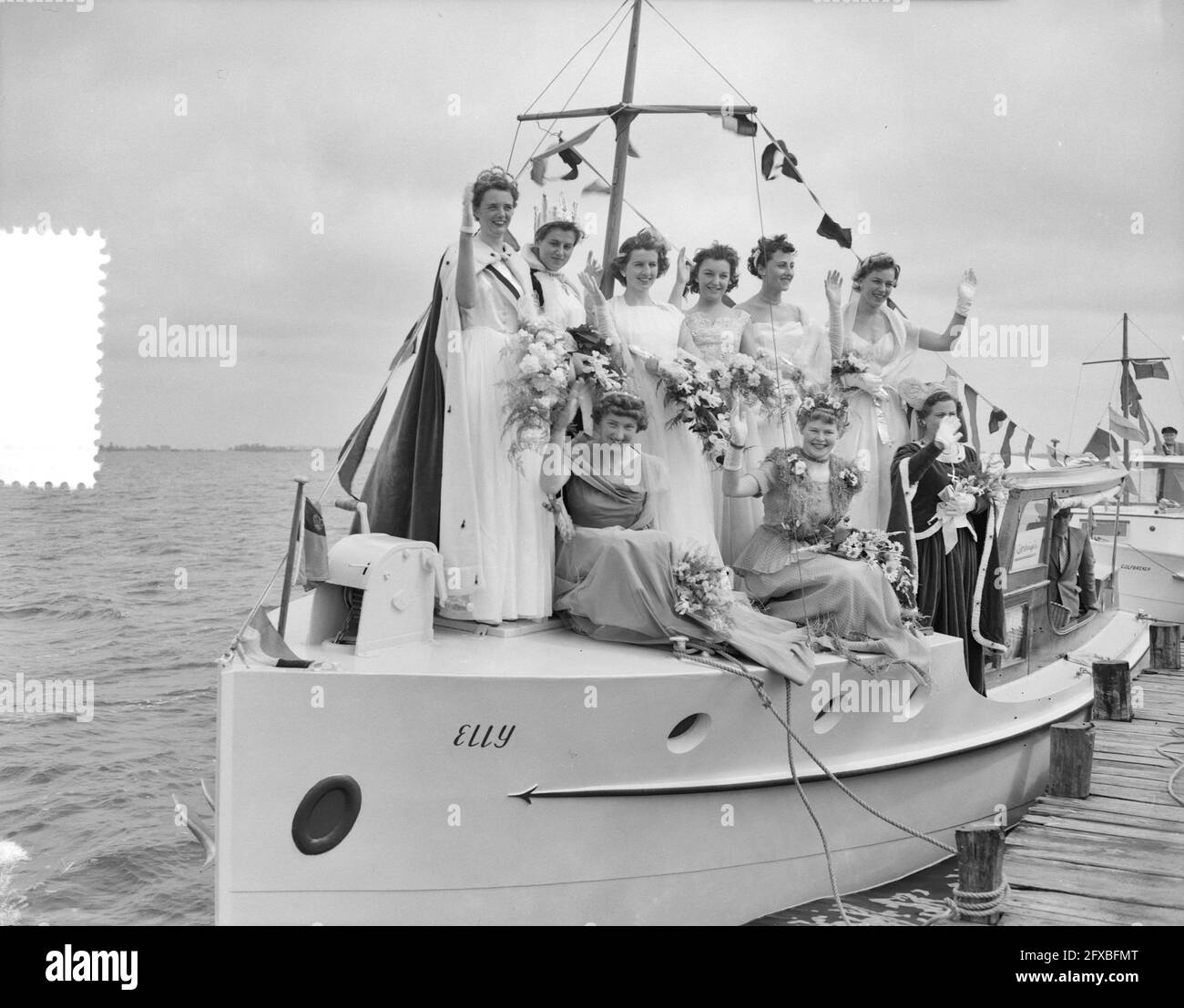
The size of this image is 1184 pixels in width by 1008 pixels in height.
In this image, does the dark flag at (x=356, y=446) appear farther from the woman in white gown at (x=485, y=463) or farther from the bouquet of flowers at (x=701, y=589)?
the bouquet of flowers at (x=701, y=589)

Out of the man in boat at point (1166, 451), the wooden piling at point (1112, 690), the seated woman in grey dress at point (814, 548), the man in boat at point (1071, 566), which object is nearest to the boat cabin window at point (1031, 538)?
the man in boat at point (1071, 566)

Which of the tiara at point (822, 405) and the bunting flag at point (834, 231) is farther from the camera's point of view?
the bunting flag at point (834, 231)

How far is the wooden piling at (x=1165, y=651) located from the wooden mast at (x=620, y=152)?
7.39m

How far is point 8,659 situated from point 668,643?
469 inches

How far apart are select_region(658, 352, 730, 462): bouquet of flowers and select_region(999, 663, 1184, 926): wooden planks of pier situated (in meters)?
2.65

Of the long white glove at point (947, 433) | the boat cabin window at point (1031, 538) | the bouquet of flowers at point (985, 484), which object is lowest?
the boat cabin window at point (1031, 538)

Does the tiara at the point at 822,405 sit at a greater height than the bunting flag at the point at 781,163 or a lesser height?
lesser

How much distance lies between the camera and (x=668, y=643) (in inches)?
225

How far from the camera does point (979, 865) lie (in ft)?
17.5

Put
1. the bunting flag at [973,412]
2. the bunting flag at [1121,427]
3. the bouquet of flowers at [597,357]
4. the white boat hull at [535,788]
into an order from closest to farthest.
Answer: the white boat hull at [535,788]
the bouquet of flowers at [597,357]
the bunting flag at [973,412]
the bunting flag at [1121,427]

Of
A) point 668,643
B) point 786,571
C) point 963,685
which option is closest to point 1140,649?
point 963,685

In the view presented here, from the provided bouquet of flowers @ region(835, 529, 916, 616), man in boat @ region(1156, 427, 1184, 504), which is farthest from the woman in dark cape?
man in boat @ region(1156, 427, 1184, 504)

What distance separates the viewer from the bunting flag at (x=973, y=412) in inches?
323

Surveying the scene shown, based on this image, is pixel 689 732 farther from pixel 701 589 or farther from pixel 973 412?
pixel 973 412
